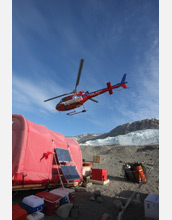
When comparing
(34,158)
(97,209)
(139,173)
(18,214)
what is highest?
(34,158)

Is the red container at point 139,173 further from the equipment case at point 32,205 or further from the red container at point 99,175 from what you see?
the equipment case at point 32,205

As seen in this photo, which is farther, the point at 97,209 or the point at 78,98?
the point at 78,98

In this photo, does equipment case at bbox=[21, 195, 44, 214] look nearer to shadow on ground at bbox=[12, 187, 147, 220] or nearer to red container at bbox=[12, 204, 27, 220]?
shadow on ground at bbox=[12, 187, 147, 220]

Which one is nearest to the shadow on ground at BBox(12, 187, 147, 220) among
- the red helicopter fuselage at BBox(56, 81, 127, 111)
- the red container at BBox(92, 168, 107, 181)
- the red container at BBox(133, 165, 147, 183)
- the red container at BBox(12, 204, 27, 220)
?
the red container at BBox(12, 204, 27, 220)

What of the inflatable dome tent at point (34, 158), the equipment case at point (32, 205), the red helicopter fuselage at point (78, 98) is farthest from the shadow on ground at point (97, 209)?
the red helicopter fuselage at point (78, 98)

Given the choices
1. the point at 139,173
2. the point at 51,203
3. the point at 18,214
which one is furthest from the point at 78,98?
the point at 18,214

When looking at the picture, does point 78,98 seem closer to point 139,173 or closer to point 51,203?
point 139,173

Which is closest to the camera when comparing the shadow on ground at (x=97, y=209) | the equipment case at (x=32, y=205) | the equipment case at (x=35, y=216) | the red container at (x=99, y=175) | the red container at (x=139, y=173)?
the equipment case at (x=35, y=216)

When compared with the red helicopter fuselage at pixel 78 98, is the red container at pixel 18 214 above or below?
below
